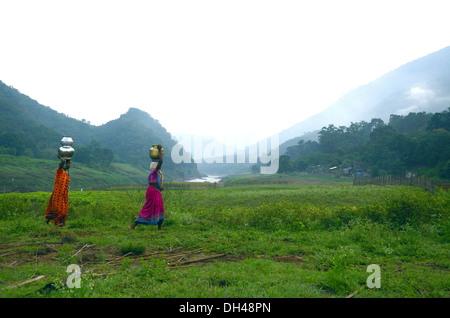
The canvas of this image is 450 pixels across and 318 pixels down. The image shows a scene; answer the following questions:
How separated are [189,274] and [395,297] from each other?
10.3 feet

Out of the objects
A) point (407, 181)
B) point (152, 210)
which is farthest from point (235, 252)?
point (407, 181)

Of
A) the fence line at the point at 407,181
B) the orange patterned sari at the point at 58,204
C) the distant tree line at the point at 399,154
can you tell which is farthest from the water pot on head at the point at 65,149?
the distant tree line at the point at 399,154

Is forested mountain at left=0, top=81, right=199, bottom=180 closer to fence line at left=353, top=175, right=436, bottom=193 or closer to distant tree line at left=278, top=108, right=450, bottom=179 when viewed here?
distant tree line at left=278, top=108, right=450, bottom=179

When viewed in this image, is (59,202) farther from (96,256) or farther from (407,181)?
(407,181)

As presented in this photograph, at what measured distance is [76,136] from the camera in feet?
362

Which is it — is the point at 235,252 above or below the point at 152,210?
below

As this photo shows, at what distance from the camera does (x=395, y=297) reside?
3.97 m

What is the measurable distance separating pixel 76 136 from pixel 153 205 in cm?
11645

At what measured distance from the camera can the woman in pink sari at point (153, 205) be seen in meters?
8.73

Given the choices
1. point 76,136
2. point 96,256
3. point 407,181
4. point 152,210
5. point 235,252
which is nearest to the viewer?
point 96,256

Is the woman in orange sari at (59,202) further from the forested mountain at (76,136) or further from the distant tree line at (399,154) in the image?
the forested mountain at (76,136)

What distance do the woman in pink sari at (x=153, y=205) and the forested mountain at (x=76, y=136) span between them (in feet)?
171

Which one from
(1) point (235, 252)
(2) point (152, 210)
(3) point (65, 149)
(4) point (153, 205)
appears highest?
(3) point (65, 149)
